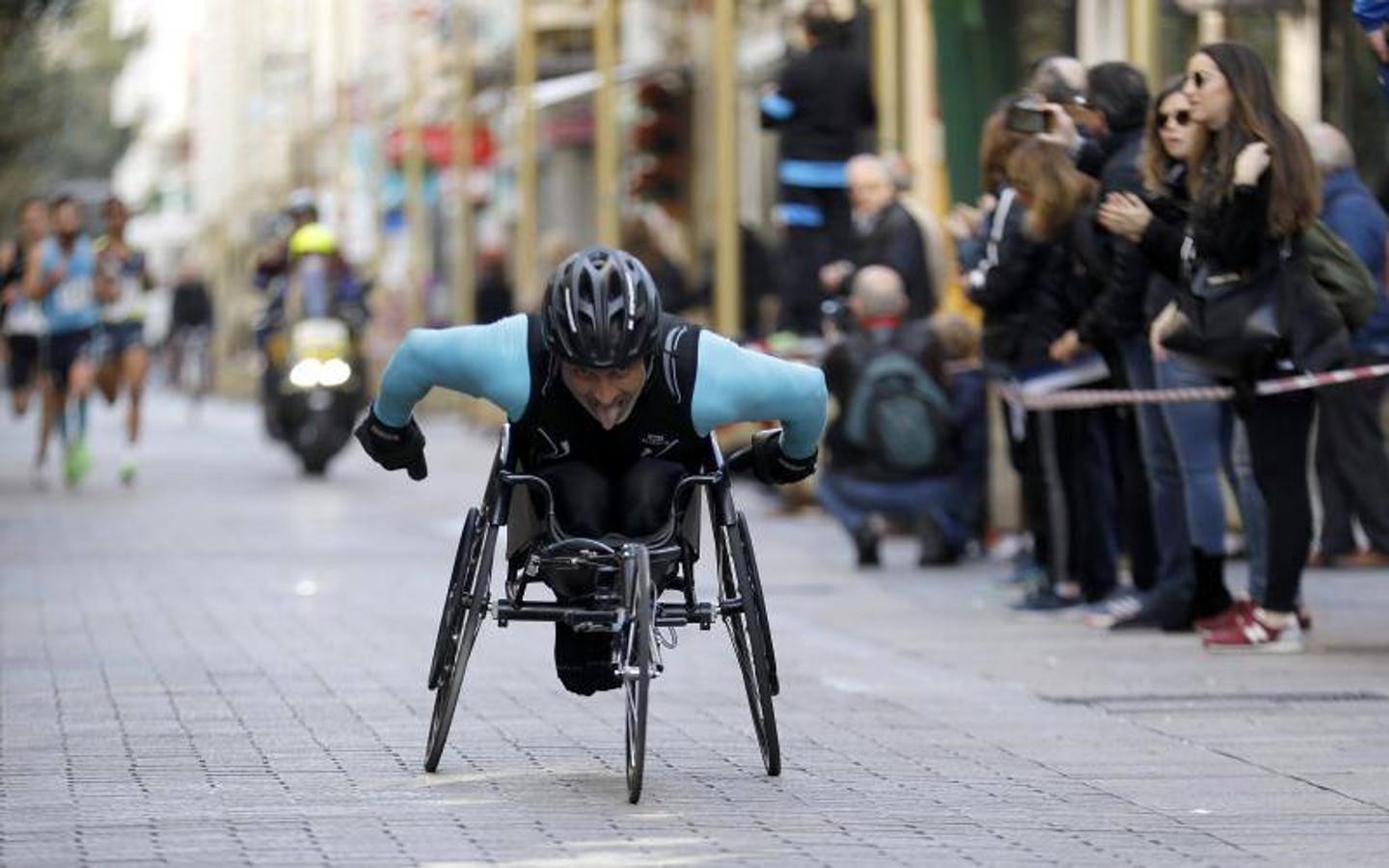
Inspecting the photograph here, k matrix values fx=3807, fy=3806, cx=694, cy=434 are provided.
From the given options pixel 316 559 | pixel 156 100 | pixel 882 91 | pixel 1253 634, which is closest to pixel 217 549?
pixel 316 559

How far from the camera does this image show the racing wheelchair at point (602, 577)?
354 inches

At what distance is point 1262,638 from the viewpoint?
13.0 m

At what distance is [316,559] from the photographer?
18.3 m

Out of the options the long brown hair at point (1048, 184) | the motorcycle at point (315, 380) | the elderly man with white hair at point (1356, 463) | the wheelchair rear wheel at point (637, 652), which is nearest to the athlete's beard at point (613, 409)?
the wheelchair rear wheel at point (637, 652)

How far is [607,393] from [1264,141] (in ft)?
13.3

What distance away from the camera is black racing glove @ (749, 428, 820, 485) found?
9.15 m

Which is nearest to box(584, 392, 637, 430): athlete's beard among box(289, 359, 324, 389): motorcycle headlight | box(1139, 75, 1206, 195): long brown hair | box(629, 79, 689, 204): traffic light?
box(1139, 75, 1206, 195): long brown hair

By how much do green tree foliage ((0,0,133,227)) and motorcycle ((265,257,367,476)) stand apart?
4102 millimetres

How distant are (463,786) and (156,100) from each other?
123m

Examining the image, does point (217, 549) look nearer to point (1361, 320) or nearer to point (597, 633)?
point (1361, 320)

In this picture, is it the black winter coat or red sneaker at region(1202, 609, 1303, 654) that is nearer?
the black winter coat

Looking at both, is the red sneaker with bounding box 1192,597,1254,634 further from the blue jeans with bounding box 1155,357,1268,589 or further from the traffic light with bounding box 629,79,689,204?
the traffic light with bounding box 629,79,689,204

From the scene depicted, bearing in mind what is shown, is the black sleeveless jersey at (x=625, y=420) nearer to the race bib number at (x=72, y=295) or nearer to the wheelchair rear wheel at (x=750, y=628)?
the wheelchair rear wheel at (x=750, y=628)

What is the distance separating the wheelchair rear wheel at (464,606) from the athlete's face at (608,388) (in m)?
0.39
